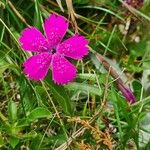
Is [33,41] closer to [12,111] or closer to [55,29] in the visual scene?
[55,29]

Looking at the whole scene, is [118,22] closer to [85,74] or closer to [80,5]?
[80,5]

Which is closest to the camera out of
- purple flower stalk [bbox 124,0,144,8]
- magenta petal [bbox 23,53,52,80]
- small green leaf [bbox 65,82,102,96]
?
magenta petal [bbox 23,53,52,80]

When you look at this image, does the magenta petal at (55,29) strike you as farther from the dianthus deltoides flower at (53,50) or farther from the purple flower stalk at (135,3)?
the purple flower stalk at (135,3)

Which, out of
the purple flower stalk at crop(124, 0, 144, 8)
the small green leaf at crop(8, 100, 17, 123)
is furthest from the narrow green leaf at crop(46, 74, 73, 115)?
the purple flower stalk at crop(124, 0, 144, 8)

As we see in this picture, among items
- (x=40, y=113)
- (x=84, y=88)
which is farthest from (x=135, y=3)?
(x=40, y=113)

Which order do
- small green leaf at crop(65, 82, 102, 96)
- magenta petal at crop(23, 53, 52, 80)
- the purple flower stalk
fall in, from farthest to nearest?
1. the purple flower stalk
2. small green leaf at crop(65, 82, 102, 96)
3. magenta petal at crop(23, 53, 52, 80)

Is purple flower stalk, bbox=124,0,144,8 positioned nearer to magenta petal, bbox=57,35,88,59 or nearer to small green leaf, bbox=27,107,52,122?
magenta petal, bbox=57,35,88,59

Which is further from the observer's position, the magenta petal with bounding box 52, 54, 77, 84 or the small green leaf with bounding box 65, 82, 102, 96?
the small green leaf with bounding box 65, 82, 102, 96

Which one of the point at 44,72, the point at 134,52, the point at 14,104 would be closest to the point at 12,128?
the point at 14,104

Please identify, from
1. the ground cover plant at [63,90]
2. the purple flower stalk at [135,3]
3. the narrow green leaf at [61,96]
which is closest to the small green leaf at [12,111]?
the ground cover plant at [63,90]

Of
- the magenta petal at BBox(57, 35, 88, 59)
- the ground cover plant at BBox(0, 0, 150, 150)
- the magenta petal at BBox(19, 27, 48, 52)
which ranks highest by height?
the magenta petal at BBox(19, 27, 48, 52)
